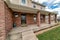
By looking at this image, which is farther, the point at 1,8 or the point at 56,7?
the point at 56,7

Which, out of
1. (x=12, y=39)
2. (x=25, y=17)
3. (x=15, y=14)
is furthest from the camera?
(x=25, y=17)

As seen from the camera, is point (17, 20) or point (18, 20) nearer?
point (17, 20)

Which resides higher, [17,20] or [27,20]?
[17,20]

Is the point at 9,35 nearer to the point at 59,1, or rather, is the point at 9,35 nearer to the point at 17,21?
the point at 17,21

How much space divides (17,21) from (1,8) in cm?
782

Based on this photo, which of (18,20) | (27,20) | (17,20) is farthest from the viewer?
(27,20)

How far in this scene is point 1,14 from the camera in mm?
5730

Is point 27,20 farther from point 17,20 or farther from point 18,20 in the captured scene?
point 17,20

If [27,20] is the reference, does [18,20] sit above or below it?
above

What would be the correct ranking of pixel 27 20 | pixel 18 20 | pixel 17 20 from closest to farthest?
1. pixel 17 20
2. pixel 18 20
3. pixel 27 20

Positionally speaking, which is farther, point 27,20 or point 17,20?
point 27,20

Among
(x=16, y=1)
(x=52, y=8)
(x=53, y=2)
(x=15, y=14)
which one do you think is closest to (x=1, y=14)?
(x=15, y=14)

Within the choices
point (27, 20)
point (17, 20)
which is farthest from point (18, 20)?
point (27, 20)

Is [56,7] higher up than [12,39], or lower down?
higher up
